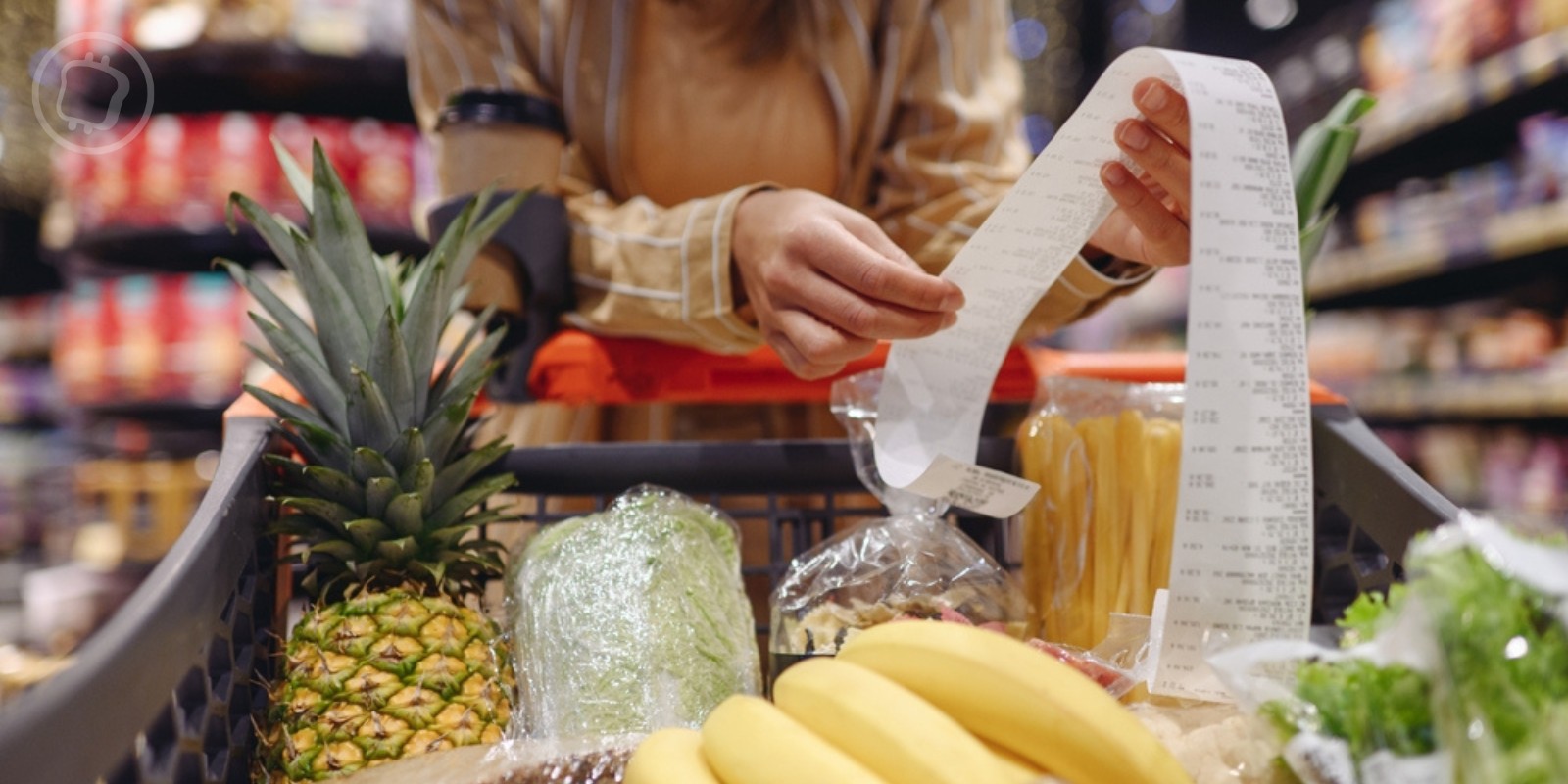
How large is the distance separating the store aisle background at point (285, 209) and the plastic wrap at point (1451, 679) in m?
2.38

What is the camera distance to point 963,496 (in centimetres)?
85

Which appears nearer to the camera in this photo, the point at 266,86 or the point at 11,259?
the point at 266,86

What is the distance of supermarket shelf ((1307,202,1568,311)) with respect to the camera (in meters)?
2.80

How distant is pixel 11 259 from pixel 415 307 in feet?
15.3

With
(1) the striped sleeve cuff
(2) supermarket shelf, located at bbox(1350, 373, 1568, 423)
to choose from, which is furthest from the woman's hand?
(2) supermarket shelf, located at bbox(1350, 373, 1568, 423)

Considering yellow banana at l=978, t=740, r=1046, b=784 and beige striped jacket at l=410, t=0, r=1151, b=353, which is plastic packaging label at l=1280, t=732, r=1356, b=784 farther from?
beige striped jacket at l=410, t=0, r=1151, b=353

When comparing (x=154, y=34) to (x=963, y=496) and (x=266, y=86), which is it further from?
(x=963, y=496)

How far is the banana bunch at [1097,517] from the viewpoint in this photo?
856 mm

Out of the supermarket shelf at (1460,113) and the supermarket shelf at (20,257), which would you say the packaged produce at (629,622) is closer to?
the supermarket shelf at (1460,113)

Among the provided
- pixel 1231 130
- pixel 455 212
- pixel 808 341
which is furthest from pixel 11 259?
pixel 1231 130

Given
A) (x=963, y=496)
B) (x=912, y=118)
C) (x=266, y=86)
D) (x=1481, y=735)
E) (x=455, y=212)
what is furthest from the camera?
(x=266, y=86)

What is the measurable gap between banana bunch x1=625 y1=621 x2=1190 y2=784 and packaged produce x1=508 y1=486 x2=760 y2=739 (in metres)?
0.28

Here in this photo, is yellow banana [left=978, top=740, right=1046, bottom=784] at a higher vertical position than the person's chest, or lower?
lower

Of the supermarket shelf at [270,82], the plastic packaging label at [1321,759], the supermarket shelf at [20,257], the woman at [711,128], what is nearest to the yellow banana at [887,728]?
the plastic packaging label at [1321,759]
